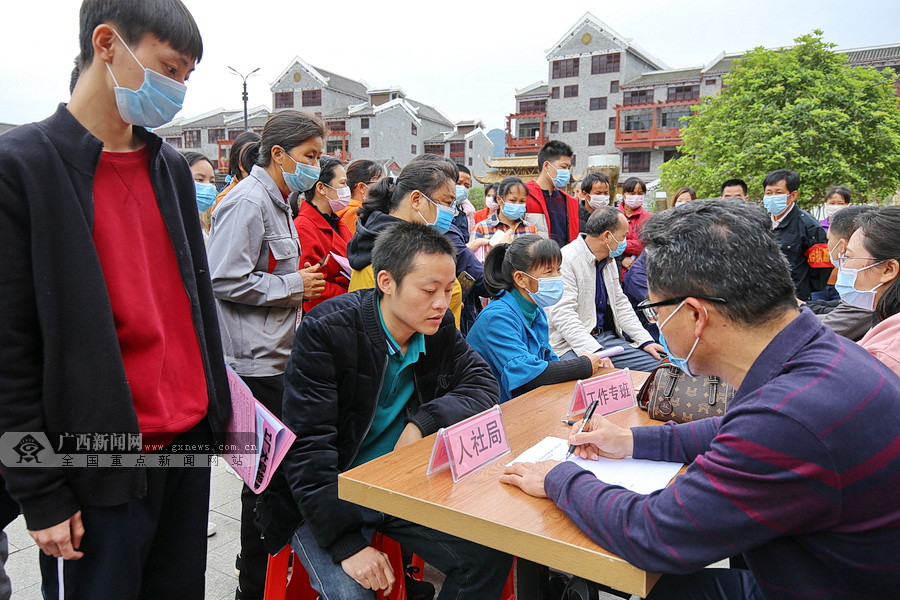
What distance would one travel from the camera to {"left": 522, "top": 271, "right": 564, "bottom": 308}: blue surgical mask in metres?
2.94

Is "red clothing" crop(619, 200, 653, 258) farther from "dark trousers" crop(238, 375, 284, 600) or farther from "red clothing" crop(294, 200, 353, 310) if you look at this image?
"dark trousers" crop(238, 375, 284, 600)

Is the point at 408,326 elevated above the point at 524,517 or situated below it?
above

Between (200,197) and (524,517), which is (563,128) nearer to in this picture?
(200,197)

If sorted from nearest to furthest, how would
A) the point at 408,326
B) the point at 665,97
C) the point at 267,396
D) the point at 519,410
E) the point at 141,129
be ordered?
1. the point at 141,129
2. the point at 408,326
3. the point at 519,410
4. the point at 267,396
5. the point at 665,97

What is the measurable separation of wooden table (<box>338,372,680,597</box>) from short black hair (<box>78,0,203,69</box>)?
3.86 feet

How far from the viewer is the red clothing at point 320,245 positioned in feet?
10.7

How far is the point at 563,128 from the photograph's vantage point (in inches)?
1249

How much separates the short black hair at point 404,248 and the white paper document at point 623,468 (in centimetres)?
71

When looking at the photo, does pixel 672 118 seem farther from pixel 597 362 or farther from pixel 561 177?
pixel 597 362

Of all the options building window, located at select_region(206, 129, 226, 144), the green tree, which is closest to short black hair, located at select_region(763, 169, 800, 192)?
the green tree

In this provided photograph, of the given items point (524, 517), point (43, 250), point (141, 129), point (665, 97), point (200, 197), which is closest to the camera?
point (43, 250)

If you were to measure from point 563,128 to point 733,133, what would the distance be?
50.8 feet

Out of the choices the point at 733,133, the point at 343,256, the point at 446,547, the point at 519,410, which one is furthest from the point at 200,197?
the point at 733,133

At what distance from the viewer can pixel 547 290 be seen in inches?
116
